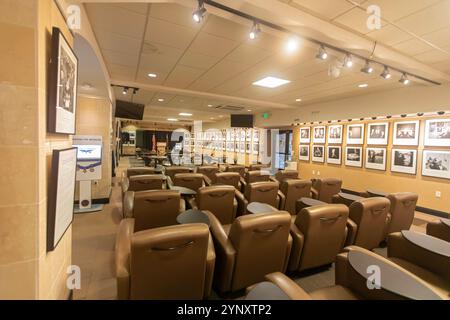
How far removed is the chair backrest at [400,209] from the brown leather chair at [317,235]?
3.36ft

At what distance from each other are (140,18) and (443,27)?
3.64 metres

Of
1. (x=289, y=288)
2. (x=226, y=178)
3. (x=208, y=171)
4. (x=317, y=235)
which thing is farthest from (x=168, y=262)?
(x=208, y=171)

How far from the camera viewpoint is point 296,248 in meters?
2.02

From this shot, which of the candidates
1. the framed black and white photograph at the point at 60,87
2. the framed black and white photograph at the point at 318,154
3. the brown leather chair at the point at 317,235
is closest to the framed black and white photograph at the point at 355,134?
the framed black and white photograph at the point at 318,154

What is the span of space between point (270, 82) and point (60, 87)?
15.0ft

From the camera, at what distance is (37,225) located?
41.7 inches

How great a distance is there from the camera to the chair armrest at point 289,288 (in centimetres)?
96

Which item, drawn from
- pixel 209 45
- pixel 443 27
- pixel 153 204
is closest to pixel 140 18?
pixel 209 45

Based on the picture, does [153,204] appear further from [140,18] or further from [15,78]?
[140,18]

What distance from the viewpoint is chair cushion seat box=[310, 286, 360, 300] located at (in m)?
1.29

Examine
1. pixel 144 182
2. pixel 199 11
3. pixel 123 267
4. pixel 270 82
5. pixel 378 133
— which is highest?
pixel 270 82

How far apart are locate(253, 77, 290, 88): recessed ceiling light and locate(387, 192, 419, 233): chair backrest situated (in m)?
3.22

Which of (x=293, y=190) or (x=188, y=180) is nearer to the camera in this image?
(x=293, y=190)

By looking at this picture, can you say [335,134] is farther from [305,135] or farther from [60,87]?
[60,87]
